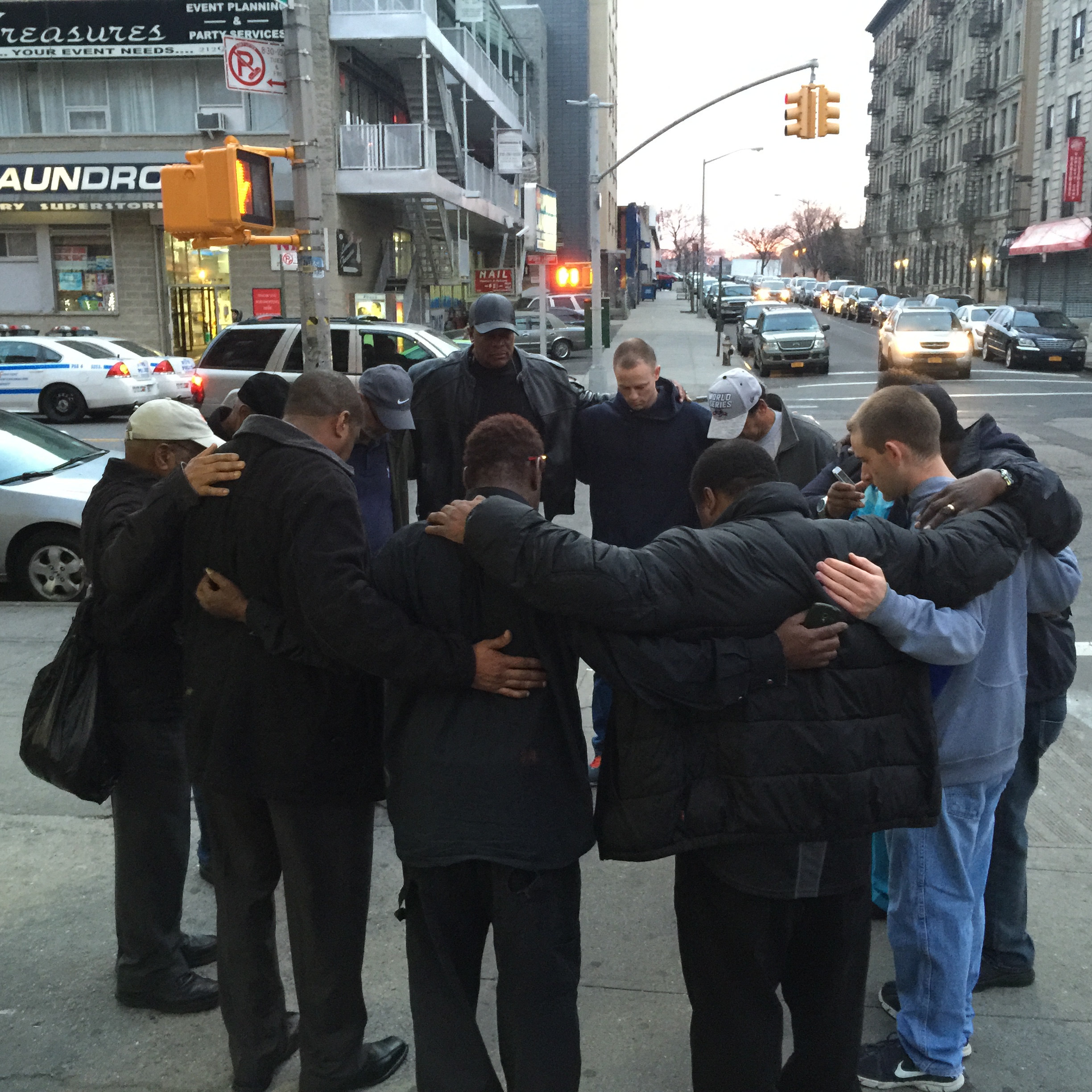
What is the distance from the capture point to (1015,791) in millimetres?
3602

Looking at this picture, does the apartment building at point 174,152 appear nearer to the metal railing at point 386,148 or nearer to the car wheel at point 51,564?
the metal railing at point 386,148

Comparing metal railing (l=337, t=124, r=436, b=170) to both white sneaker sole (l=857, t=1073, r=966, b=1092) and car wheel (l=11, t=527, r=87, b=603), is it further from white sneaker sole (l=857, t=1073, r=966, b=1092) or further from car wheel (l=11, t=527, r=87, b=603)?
white sneaker sole (l=857, t=1073, r=966, b=1092)

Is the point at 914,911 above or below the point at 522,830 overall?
below

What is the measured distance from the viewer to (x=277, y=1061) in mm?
3291

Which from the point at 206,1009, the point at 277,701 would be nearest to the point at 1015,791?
the point at 277,701

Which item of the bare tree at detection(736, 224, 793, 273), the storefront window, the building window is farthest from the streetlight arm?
the bare tree at detection(736, 224, 793, 273)

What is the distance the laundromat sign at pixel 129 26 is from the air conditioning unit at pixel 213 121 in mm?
1315

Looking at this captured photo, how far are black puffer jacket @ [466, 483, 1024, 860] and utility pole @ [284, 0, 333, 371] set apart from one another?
8241mm

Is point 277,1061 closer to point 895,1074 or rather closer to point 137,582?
point 137,582

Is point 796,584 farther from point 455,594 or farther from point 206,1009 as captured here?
point 206,1009

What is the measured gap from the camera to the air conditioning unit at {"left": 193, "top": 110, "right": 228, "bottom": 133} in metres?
27.1

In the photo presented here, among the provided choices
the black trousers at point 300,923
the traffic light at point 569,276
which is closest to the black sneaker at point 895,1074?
the black trousers at point 300,923

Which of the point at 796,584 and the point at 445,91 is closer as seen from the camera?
the point at 796,584

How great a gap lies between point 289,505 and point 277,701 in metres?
0.52
